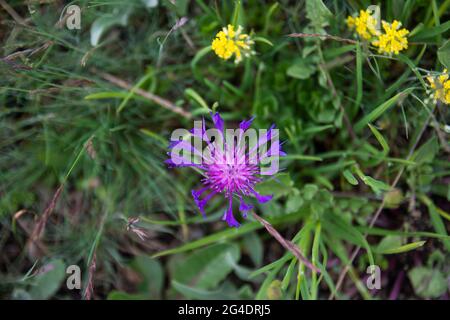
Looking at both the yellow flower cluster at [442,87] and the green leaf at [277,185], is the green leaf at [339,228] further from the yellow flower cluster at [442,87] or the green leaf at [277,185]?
the yellow flower cluster at [442,87]

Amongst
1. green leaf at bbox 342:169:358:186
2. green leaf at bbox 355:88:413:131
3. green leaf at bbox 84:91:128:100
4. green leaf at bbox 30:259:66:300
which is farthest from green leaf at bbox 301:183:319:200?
green leaf at bbox 30:259:66:300

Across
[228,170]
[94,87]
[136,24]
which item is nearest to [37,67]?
[94,87]

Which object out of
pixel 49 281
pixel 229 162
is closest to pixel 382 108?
pixel 229 162

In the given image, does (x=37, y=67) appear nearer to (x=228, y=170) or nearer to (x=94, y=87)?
(x=94, y=87)

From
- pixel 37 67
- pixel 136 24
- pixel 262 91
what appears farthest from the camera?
pixel 136 24

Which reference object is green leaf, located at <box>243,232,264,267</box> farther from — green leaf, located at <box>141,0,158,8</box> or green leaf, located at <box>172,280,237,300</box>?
green leaf, located at <box>141,0,158,8</box>

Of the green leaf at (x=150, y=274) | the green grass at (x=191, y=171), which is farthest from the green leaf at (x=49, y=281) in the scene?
the green leaf at (x=150, y=274)
